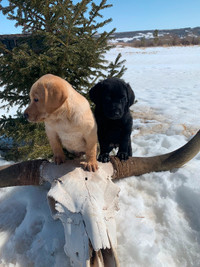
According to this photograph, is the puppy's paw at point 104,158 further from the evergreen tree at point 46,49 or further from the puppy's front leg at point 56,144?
the evergreen tree at point 46,49

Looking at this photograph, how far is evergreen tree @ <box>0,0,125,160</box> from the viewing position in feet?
8.32

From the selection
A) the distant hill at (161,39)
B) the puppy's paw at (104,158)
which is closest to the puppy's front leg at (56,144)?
the puppy's paw at (104,158)

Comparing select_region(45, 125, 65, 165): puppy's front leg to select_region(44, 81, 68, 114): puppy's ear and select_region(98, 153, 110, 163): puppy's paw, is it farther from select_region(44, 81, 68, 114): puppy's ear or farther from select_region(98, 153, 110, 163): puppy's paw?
select_region(98, 153, 110, 163): puppy's paw

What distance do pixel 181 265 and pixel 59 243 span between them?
3.44ft

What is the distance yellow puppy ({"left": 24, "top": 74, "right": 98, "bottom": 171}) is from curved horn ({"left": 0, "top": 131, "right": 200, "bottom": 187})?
0.35 metres

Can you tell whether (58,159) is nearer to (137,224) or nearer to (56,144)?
(56,144)

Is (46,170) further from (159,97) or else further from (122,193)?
(159,97)

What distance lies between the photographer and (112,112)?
2.10 m

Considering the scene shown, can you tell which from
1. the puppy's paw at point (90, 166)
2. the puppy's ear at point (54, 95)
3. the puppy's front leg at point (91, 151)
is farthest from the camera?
the puppy's paw at point (90, 166)

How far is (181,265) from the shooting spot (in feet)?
5.58

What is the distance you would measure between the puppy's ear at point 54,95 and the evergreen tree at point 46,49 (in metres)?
0.94

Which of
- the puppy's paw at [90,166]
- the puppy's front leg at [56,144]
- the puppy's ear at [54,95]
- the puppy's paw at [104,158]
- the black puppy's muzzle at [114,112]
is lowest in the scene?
the puppy's paw at [104,158]

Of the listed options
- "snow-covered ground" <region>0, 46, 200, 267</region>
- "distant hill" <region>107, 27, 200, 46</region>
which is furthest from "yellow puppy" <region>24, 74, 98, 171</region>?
"distant hill" <region>107, 27, 200, 46</region>

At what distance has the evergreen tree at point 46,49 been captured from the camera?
254 centimetres
